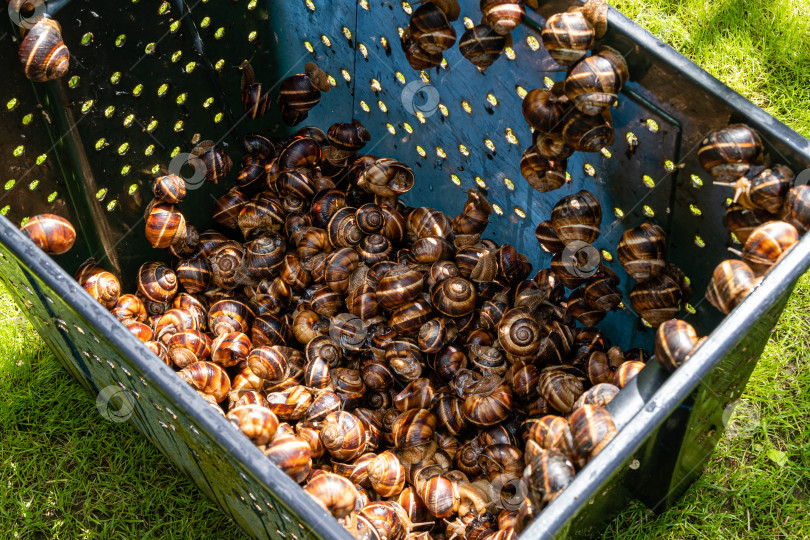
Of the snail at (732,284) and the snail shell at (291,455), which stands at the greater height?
the snail at (732,284)

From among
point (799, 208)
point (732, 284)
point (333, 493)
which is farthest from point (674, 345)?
point (333, 493)

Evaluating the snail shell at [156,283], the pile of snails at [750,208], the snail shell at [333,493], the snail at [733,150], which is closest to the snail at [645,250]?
the pile of snails at [750,208]

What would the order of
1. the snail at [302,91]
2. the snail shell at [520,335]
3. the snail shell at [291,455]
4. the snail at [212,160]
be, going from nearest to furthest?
the snail shell at [291,455] → the snail shell at [520,335] → the snail at [212,160] → the snail at [302,91]

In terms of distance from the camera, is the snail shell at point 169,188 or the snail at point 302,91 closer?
the snail shell at point 169,188

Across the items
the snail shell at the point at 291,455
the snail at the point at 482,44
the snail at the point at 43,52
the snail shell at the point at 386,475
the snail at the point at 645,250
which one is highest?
the snail at the point at 482,44

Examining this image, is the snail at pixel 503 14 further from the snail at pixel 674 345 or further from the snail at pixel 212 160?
the snail at pixel 212 160

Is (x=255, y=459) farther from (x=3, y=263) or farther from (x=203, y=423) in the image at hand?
(x=3, y=263)

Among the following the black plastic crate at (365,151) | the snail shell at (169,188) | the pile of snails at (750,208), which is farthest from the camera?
the snail shell at (169,188)
